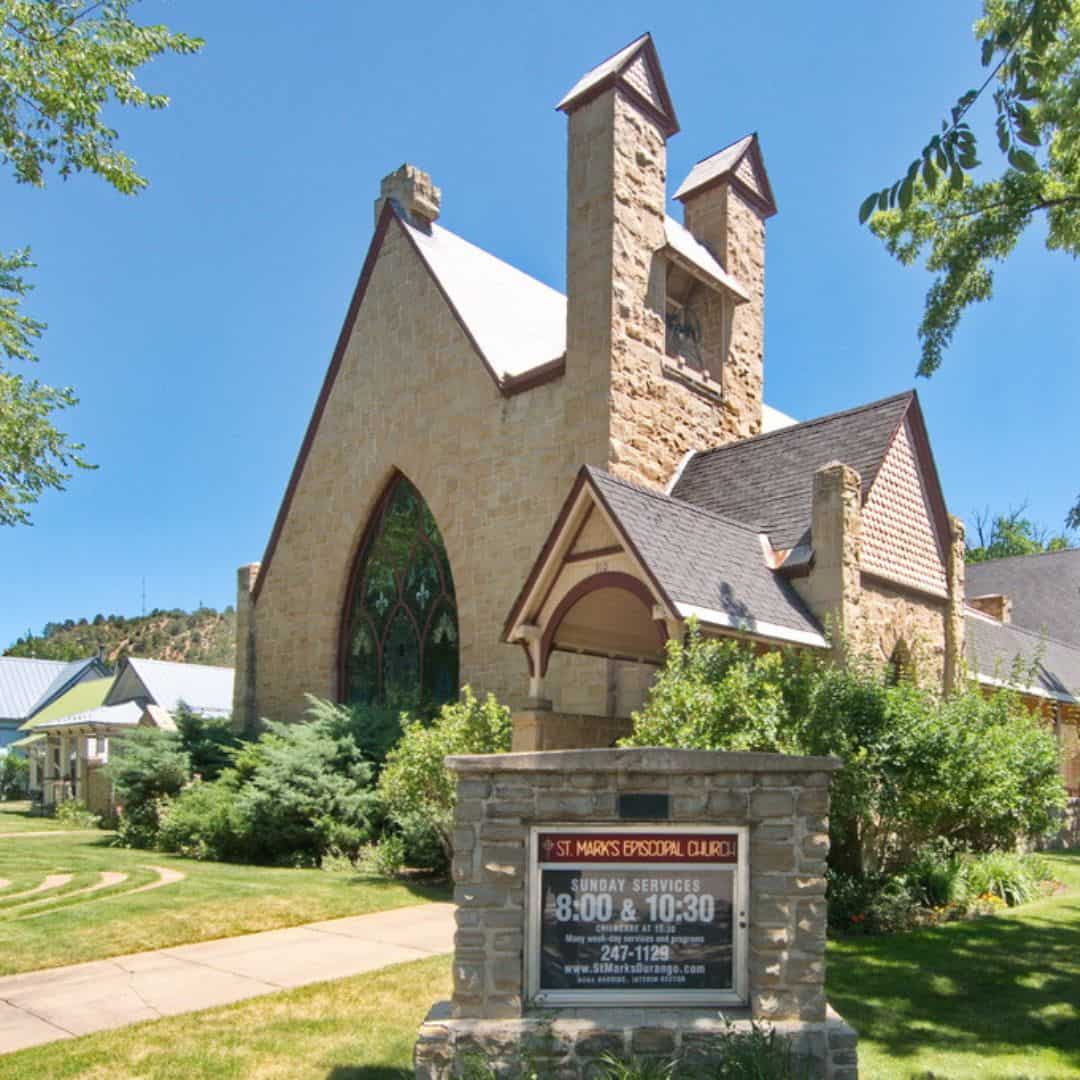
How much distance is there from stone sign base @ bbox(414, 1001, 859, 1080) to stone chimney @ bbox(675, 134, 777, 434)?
14193 millimetres

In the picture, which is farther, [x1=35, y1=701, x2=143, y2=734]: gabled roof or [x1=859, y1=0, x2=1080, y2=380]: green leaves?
[x1=35, y1=701, x2=143, y2=734]: gabled roof

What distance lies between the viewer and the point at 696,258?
17.9 metres

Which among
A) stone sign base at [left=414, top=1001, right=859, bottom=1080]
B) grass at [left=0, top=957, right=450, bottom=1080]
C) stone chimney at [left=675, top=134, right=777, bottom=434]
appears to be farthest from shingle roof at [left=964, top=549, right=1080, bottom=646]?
stone sign base at [left=414, top=1001, right=859, bottom=1080]

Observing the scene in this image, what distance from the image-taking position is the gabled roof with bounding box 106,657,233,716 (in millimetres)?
34312

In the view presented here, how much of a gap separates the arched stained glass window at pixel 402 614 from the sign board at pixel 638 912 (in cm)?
1279

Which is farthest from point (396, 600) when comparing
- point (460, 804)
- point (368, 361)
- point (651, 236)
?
point (460, 804)

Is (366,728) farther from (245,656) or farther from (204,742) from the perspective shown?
(245,656)

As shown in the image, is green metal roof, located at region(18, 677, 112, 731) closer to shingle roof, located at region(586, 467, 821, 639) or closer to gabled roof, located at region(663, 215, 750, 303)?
gabled roof, located at region(663, 215, 750, 303)

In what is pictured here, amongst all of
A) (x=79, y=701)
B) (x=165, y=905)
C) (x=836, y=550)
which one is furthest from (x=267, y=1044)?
(x=79, y=701)

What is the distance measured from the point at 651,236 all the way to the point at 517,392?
3.32m

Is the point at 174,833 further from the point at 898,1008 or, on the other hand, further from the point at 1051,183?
the point at 1051,183

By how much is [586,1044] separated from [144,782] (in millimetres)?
15433

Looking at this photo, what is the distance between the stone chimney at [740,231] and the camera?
19266 millimetres

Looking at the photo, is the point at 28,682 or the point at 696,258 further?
the point at 28,682
